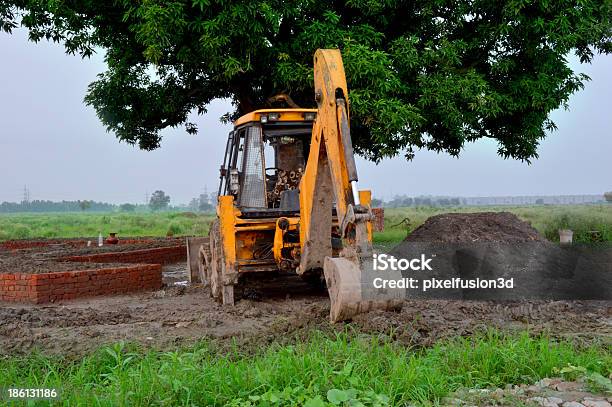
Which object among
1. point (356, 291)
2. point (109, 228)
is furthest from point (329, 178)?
point (109, 228)

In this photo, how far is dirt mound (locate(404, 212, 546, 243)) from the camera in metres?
14.1

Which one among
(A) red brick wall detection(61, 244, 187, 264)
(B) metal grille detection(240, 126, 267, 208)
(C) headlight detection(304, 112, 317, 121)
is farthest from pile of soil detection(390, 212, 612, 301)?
(A) red brick wall detection(61, 244, 187, 264)

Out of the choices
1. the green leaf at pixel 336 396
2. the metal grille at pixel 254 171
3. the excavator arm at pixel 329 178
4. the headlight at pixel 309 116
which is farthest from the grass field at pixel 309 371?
the headlight at pixel 309 116

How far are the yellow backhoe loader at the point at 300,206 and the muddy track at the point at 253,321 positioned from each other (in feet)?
1.25

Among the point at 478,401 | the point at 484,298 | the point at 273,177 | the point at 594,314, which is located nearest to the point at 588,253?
the point at 484,298

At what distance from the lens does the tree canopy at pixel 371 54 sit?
12680mm

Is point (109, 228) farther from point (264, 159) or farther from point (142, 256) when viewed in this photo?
point (264, 159)

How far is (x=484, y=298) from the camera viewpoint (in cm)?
1030

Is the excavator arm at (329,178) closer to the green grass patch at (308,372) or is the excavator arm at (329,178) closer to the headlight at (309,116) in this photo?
the green grass patch at (308,372)

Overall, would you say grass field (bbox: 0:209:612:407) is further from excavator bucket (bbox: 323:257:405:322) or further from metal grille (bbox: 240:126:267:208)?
metal grille (bbox: 240:126:267:208)

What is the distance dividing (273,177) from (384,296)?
3803 millimetres

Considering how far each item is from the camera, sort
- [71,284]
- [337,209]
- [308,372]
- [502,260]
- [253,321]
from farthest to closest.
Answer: [502,260], [71,284], [253,321], [337,209], [308,372]

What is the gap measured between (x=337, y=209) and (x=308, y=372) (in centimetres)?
237

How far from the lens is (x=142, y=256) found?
49.3 feet
